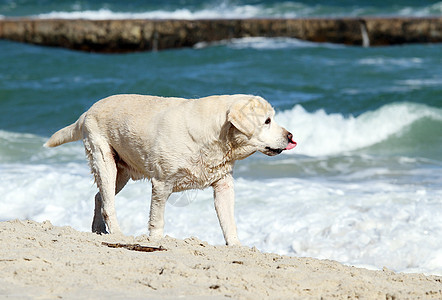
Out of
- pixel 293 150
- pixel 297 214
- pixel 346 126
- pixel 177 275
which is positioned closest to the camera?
pixel 177 275

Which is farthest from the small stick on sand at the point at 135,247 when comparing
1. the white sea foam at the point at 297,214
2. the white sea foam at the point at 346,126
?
the white sea foam at the point at 346,126

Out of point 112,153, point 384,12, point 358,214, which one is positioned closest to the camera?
point 112,153

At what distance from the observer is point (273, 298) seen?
3.91m

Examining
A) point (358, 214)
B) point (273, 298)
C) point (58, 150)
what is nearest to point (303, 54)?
point (58, 150)

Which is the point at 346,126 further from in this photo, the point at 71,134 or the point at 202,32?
the point at 202,32

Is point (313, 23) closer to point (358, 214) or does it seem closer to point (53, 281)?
point (358, 214)

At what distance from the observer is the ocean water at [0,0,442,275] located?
702 centimetres

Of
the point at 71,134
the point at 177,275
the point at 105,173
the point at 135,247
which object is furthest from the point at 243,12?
the point at 177,275

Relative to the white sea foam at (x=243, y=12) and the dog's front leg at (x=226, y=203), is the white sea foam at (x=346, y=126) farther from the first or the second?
the white sea foam at (x=243, y=12)

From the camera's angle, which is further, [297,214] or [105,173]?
[297,214]

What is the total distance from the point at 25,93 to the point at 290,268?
39.5 feet

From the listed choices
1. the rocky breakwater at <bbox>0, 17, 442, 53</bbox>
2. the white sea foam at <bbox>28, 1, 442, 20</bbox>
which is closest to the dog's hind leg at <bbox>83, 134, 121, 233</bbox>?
the rocky breakwater at <bbox>0, 17, 442, 53</bbox>

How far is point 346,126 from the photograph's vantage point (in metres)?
12.4

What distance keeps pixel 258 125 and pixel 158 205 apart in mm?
938
